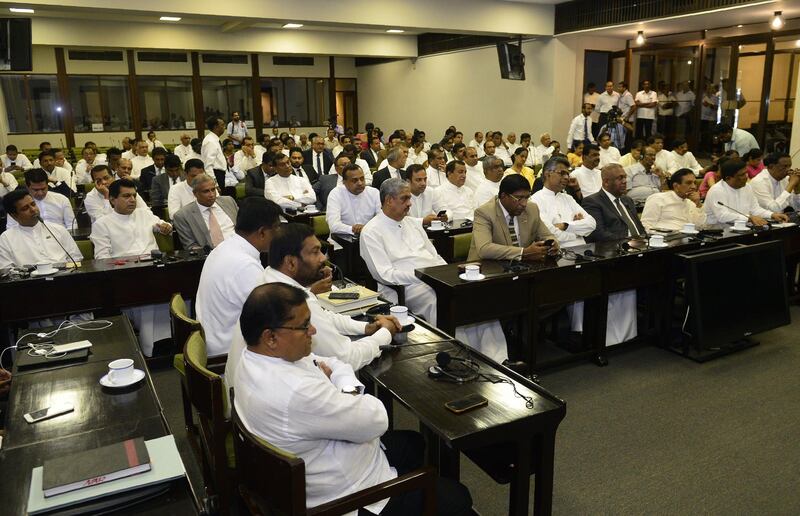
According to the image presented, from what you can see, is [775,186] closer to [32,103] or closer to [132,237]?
[132,237]

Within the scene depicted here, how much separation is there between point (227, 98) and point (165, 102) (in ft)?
5.23

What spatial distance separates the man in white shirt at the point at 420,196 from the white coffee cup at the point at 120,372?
3.28 meters

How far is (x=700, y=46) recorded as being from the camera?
10.6 meters

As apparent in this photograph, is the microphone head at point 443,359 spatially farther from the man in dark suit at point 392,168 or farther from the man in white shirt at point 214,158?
the man in white shirt at point 214,158

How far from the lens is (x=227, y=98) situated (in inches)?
643

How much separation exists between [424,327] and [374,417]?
1.07m

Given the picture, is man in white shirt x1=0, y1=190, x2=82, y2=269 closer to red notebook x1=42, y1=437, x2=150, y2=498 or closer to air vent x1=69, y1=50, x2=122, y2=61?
red notebook x1=42, y1=437, x2=150, y2=498

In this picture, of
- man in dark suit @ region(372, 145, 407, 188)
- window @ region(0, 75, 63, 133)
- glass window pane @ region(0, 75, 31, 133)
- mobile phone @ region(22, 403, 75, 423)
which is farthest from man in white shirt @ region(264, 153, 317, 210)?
glass window pane @ region(0, 75, 31, 133)

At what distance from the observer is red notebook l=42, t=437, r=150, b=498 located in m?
1.62

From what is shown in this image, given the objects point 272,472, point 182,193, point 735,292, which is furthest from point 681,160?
point 272,472

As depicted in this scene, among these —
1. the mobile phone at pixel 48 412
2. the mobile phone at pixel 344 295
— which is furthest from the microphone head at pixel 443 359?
the mobile phone at pixel 48 412

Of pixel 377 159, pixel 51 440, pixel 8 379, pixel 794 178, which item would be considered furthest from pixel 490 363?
pixel 377 159

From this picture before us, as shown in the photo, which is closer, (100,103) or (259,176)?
(259,176)

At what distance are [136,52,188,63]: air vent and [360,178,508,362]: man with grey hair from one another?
43.4 feet
